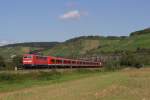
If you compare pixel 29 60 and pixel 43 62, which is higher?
pixel 29 60

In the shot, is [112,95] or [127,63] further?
[127,63]

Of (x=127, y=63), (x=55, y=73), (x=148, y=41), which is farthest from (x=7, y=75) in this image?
(x=148, y=41)

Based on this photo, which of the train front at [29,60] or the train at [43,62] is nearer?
the train front at [29,60]

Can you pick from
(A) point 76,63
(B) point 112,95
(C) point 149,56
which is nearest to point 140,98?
(B) point 112,95

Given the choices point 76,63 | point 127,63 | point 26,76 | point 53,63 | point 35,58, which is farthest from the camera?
point 127,63

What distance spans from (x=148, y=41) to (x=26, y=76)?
136 m

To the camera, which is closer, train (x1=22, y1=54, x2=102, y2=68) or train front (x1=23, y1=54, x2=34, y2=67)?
train front (x1=23, y1=54, x2=34, y2=67)

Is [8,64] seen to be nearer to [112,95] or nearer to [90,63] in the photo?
[90,63]

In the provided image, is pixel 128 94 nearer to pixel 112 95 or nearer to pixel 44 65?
pixel 112 95

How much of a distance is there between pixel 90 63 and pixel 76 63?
13489 mm

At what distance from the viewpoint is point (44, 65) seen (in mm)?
76562

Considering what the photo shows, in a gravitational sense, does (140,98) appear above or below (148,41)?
below

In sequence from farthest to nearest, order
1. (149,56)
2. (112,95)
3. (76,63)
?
1. (149,56)
2. (76,63)
3. (112,95)

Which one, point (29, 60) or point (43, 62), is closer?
point (29, 60)
